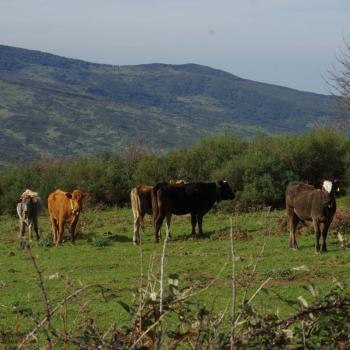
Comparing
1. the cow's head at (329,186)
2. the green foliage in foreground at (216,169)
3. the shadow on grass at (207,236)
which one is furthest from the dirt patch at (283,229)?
the green foliage in foreground at (216,169)

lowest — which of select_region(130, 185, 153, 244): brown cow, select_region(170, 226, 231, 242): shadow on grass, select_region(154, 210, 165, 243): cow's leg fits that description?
select_region(170, 226, 231, 242): shadow on grass

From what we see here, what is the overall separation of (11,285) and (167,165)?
17.9 metres

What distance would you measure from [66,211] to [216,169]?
11.1 m

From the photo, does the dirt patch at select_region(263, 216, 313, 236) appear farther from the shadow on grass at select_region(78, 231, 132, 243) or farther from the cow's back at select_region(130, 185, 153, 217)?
the shadow on grass at select_region(78, 231, 132, 243)

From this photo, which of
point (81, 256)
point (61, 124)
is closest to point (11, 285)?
point (81, 256)

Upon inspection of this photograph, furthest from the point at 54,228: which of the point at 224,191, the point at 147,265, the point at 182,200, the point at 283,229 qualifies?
the point at 283,229

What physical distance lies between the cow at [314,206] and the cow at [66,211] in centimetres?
605

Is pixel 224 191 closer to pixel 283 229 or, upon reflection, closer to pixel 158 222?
pixel 283 229

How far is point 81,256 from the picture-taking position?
17250 mm

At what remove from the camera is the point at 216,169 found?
29688 mm

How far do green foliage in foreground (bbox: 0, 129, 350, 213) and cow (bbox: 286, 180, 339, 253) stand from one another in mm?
8994

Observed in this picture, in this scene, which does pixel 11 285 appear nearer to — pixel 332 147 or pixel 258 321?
pixel 258 321

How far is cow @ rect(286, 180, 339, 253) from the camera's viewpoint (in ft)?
50.6

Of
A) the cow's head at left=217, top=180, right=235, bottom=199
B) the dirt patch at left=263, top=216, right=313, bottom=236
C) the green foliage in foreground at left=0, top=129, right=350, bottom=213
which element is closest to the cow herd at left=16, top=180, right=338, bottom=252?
the cow's head at left=217, top=180, right=235, bottom=199
